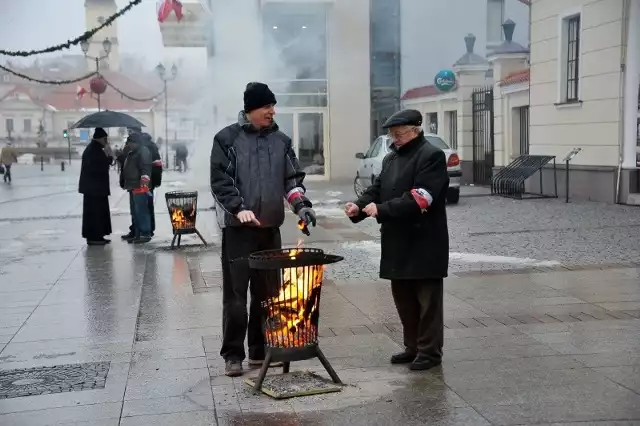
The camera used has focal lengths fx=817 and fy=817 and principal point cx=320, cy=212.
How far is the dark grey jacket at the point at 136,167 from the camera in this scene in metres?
11.3

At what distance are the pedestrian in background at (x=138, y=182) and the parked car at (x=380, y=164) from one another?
5.46 metres

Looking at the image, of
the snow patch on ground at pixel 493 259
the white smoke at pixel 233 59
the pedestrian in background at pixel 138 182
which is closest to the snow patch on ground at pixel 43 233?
the pedestrian in background at pixel 138 182

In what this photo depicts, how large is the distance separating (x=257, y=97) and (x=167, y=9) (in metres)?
10.7

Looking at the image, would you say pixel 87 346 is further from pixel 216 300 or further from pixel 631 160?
pixel 631 160

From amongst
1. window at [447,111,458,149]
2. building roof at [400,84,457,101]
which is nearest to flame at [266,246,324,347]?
window at [447,111,458,149]

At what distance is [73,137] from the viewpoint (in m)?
69.2

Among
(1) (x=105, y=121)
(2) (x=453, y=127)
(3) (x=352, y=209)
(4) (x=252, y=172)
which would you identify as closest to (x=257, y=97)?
(4) (x=252, y=172)

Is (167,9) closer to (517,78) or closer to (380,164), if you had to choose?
(380,164)

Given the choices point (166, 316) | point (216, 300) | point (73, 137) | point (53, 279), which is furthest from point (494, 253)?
point (73, 137)

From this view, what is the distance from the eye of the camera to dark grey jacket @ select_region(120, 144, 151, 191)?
11.3 m

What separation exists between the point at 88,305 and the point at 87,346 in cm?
149

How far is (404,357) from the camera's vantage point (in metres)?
4.92

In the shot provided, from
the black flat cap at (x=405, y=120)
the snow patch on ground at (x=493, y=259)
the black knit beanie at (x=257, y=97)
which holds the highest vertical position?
the black knit beanie at (x=257, y=97)

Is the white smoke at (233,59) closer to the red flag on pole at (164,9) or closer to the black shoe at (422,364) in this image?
the red flag on pole at (164,9)
